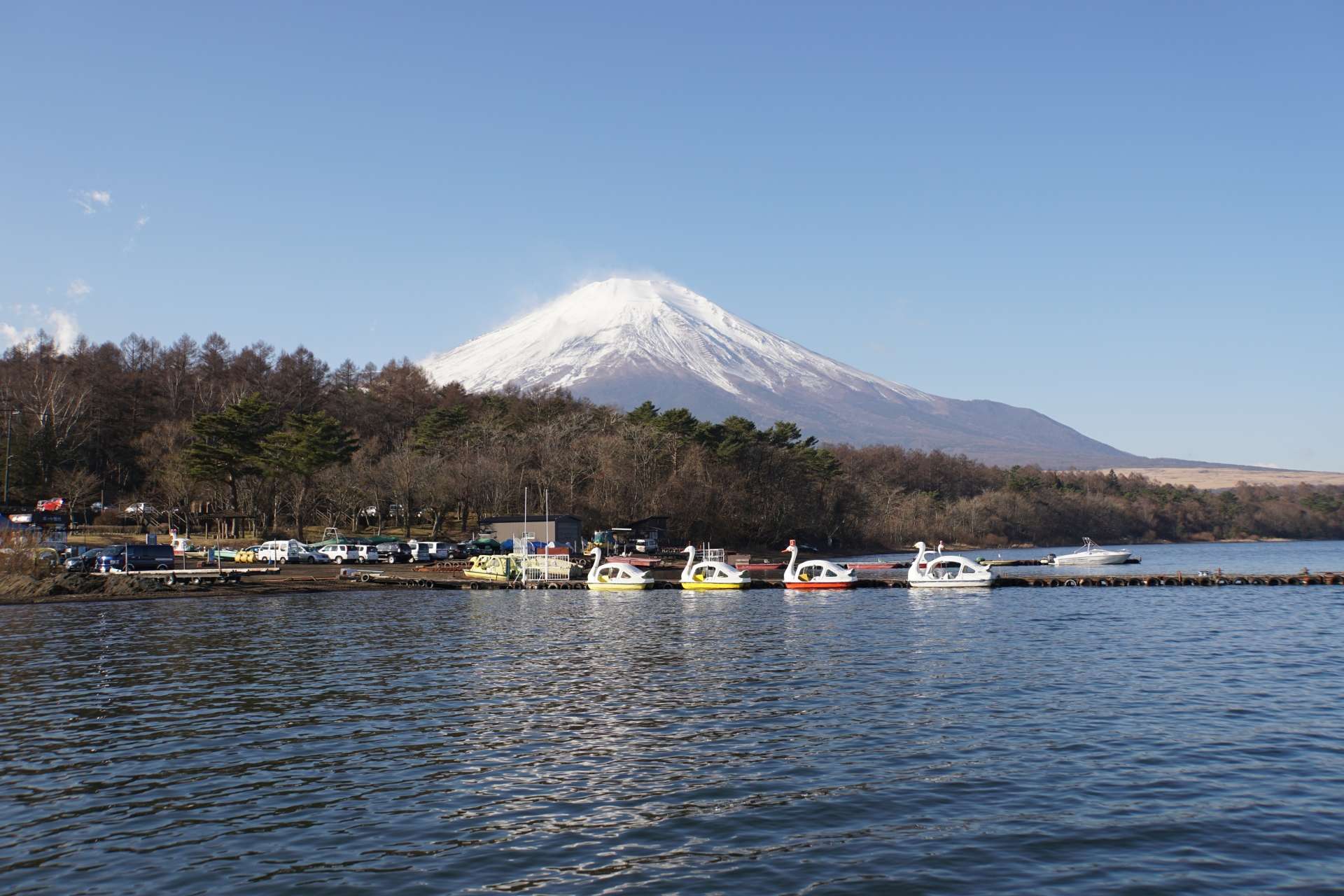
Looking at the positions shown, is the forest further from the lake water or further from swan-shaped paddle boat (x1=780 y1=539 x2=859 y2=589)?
the lake water

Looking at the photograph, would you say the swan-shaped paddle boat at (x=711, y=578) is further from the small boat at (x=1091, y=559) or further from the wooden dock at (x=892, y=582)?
the small boat at (x=1091, y=559)

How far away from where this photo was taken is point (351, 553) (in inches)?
3150

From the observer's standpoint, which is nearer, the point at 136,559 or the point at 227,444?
the point at 136,559

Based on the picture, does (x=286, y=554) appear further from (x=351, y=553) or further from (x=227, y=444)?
(x=227, y=444)

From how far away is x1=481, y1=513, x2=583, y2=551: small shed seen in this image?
9038 cm

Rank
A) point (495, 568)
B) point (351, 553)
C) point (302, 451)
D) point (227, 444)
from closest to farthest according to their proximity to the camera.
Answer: point (495, 568)
point (351, 553)
point (227, 444)
point (302, 451)

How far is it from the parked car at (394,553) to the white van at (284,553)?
4.70 meters

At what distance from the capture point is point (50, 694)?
1046 inches

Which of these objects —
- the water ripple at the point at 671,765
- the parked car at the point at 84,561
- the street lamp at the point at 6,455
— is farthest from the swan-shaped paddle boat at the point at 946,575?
the street lamp at the point at 6,455

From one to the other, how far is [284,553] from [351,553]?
16.4ft

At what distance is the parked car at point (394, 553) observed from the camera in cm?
8238

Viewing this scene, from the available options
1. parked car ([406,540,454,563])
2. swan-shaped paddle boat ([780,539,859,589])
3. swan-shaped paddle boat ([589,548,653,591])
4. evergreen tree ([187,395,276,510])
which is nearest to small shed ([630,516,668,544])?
parked car ([406,540,454,563])

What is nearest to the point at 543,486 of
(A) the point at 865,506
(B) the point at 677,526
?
(B) the point at 677,526

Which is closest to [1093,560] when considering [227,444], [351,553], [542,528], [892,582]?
[892,582]
